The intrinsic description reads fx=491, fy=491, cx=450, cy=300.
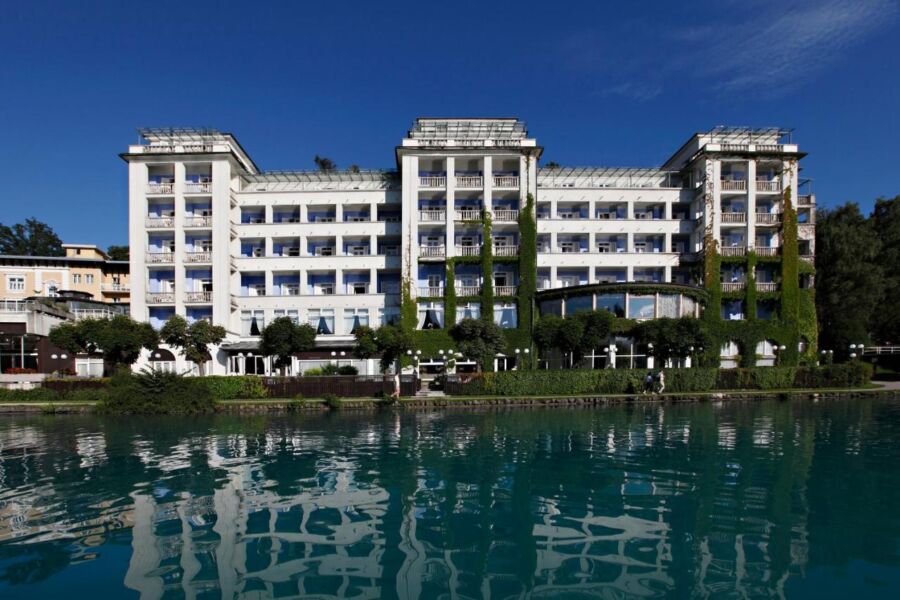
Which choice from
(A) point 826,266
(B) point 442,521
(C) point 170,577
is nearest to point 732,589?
(B) point 442,521

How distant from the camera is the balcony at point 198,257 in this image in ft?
143

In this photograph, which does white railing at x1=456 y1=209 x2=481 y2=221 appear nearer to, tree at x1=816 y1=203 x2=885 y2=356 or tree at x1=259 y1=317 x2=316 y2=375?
tree at x1=259 y1=317 x2=316 y2=375

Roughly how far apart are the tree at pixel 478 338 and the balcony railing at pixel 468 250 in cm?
790

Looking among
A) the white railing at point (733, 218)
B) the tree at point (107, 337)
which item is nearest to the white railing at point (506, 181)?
the white railing at point (733, 218)

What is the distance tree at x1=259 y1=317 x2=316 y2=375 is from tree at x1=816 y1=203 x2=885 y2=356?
49556 mm

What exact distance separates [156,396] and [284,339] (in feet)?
27.7

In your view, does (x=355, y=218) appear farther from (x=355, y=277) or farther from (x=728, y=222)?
(x=728, y=222)

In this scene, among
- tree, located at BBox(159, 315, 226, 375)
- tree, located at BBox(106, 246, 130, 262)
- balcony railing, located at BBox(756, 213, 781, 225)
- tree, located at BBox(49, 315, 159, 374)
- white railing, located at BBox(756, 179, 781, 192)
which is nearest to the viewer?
tree, located at BBox(49, 315, 159, 374)

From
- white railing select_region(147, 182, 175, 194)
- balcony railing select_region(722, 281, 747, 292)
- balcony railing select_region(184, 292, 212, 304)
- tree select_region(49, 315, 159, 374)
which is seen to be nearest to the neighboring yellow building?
white railing select_region(147, 182, 175, 194)

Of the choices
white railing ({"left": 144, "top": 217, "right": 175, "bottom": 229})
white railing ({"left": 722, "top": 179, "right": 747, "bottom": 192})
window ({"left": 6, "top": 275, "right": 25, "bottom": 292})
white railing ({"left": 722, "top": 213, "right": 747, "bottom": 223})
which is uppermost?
white railing ({"left": 722, "top": 179, "right": 747, "bottom": 192})

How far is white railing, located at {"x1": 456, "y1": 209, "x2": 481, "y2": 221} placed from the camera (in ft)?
145

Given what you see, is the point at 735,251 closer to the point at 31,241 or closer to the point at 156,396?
the point at 156,396

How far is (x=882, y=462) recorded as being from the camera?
15539mm

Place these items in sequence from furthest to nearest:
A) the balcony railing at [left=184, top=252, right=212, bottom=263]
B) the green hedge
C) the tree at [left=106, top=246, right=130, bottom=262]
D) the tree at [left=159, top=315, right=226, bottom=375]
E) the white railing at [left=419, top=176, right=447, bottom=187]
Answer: the tree at [left=106, top=246, right=130, bottom=262] → the white railing at [left=419, top=176, right=447, bottom=187] → the balcony railing at [left=184, top=252, right=212, bottom=263] → the tree at [left=159, top=315, right=226, bottom=375] → the green hedge
